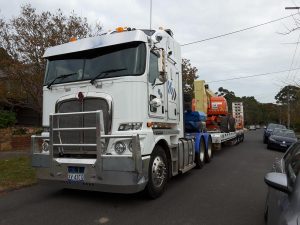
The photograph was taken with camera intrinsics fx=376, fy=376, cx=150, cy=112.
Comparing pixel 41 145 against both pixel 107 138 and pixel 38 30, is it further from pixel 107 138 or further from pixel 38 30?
pixel 38 30

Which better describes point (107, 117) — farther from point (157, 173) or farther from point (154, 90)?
point (157, 173)

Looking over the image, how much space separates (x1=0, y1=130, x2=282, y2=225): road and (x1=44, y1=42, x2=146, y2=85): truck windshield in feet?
7.99

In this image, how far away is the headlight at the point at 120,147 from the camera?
6758 mm

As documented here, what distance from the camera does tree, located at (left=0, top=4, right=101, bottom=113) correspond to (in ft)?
51.0

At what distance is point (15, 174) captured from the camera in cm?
1014

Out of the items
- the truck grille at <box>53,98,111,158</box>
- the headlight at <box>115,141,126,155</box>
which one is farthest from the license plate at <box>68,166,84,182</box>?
the headlight at <box>115,141,126,155</box>

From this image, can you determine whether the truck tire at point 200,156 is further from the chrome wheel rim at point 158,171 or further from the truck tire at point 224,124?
the truck tire at point 224,124

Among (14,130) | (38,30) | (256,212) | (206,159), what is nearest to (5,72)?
(38,30)

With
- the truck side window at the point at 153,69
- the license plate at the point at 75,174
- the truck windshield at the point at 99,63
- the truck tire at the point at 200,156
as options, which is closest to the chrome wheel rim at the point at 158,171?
the license plate at the point at 75,174

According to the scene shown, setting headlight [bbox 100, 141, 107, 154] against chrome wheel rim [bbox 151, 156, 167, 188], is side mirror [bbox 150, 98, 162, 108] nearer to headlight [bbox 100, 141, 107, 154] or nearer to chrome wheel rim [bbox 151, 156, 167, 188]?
chrome wheel rim [bbox 151, 156, 167, 188]

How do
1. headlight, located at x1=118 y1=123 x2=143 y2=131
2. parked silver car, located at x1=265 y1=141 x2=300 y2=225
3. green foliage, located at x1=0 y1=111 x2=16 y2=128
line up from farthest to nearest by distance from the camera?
1. green foliage, located at x1=0 y1=111 x2=16 y2=128
2. headlight, located at x1=118 y1=123 x2=143 y2=131
3. parked silver car, located at x1=265 y1=141 x2=300 y2=225

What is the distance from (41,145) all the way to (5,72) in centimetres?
963

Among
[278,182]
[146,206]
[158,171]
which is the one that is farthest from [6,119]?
[278,182]

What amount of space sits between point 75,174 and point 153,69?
8.36 ft
